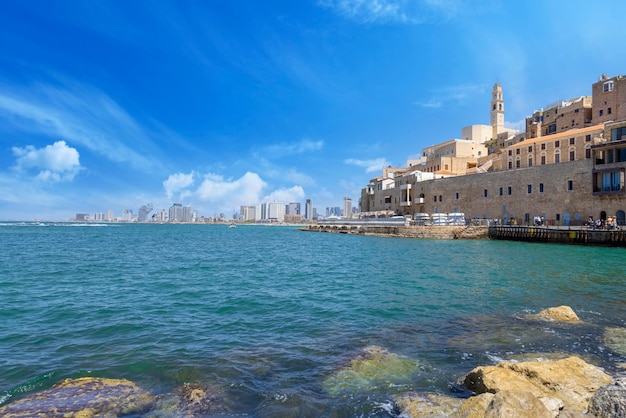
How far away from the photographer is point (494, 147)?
243ft

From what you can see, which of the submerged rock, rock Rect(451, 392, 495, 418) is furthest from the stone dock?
rock Rect(451, 392, 495, 418)

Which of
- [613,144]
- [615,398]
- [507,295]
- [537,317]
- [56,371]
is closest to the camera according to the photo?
[615,398]

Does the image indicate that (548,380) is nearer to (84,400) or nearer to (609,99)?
(84,400)

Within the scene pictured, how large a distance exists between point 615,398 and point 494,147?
77934mm

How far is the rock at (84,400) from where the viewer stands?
5.30 m

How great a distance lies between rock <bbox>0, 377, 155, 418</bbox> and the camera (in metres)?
5.30

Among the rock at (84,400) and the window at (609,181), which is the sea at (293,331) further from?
the window at (609,181)

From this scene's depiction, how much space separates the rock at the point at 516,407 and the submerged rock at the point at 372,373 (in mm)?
2132

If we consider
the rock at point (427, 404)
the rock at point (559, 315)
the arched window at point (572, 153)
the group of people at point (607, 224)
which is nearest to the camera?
the rock at point (427, 404)

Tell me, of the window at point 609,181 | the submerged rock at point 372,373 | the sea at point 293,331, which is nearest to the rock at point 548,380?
the sea at point 293,331

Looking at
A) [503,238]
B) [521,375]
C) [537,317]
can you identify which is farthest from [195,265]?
[503,238]

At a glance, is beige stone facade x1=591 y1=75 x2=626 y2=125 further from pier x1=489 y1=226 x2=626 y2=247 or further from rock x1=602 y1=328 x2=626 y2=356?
rock x1=602 y1=328 x2=626 y2=356

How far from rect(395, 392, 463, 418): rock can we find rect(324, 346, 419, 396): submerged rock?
2.00 feet

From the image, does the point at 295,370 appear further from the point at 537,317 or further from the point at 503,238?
the point at 503,238
